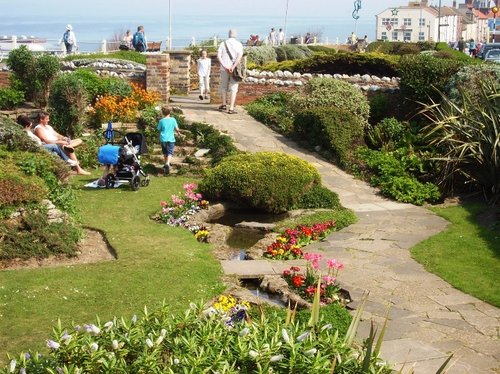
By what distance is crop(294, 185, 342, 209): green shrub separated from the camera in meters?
11.9

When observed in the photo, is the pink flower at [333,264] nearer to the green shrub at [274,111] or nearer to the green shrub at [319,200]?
the green shrub at [319,200]

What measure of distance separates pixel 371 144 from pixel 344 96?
1.30 metres

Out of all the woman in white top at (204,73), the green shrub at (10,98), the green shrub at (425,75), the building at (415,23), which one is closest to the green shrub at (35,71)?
the green shrub at (10,98)

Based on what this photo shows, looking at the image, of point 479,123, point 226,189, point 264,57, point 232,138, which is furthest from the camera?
point 264,57

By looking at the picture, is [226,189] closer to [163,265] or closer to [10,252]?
[163,265]

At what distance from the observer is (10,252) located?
331 inches

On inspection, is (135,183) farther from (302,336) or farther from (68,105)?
(302,336)

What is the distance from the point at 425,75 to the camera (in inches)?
611

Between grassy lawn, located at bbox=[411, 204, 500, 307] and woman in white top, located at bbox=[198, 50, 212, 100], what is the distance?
915cm

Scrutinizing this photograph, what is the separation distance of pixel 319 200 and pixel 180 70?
9421mm

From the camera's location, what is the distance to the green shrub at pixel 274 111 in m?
16.4

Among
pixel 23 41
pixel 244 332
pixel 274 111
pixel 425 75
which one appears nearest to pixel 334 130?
pixel 425 75

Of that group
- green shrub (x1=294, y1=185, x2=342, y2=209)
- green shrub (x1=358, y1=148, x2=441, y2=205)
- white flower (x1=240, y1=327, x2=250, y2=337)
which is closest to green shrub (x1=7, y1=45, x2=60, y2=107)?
green shrub (x1=358, y1=148, x2=441, y2=205)

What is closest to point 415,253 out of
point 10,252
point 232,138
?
point 10,252
